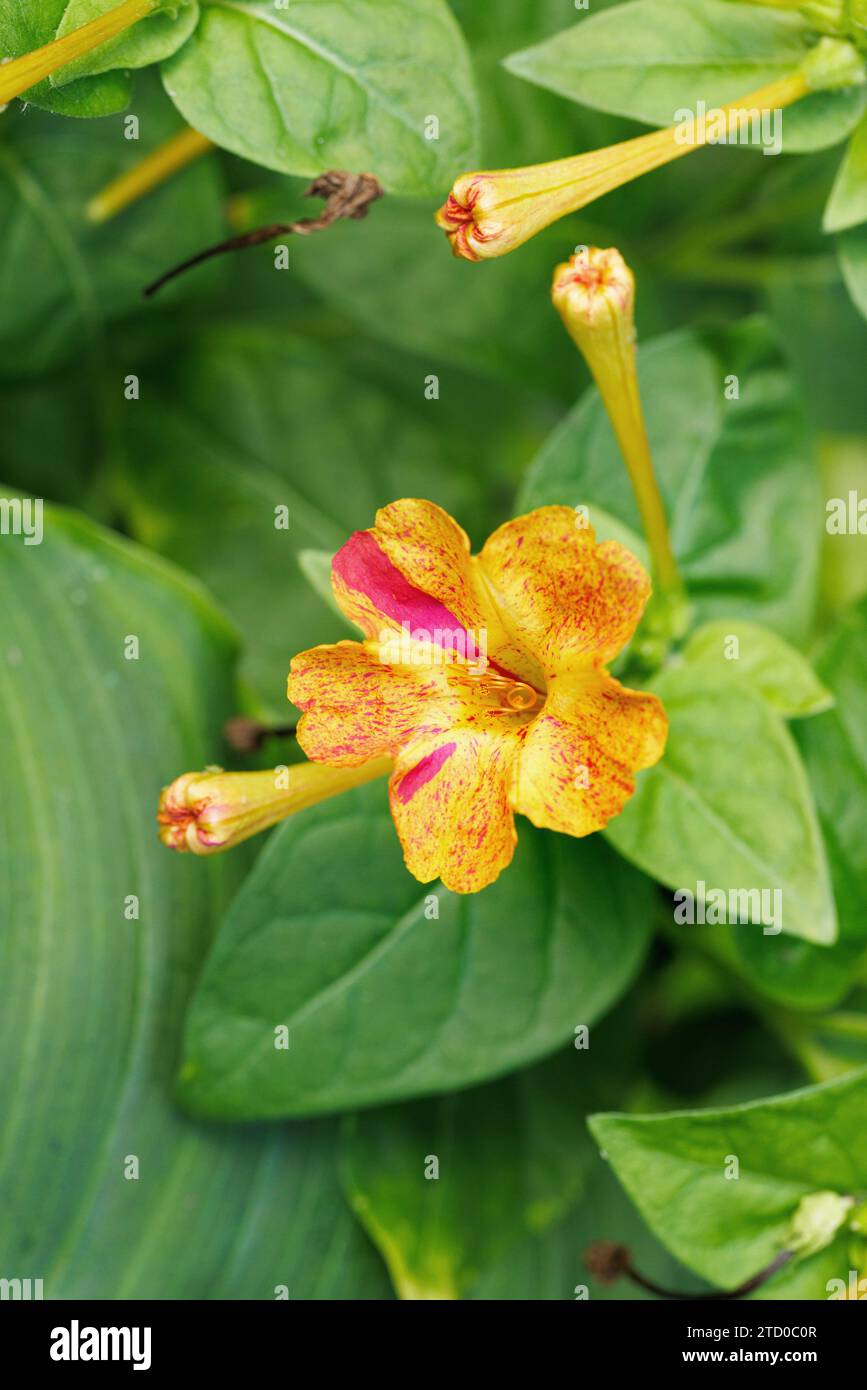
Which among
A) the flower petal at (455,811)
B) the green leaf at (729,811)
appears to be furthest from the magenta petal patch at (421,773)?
the green leaf at (729,811)

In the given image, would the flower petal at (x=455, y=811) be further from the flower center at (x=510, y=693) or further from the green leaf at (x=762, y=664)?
the green leaf at (x=762, y=664)

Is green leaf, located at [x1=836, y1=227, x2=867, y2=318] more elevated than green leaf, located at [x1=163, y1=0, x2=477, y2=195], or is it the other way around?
green leaf, located at [x1=163, y1=0, x2=477, y2=195]

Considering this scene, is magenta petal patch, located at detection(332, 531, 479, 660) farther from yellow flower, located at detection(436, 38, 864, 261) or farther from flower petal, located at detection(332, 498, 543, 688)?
yellow flower, located at detection(436, 38, 864, 261)

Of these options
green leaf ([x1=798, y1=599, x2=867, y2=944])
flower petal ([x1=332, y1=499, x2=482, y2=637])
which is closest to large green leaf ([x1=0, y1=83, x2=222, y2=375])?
flower petal ([x1=332, y1=499, x2=482, y2=637])
